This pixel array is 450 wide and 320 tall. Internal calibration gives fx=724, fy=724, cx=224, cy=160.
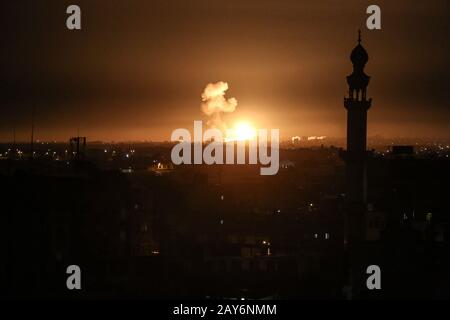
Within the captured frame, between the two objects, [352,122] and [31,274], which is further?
[352,122]

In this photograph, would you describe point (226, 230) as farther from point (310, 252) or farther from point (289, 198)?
point (289, 198)

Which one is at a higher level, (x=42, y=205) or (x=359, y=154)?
(x=359, y=154)

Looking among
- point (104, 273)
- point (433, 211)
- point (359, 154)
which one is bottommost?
point (104, 273)

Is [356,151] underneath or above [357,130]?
underneath
